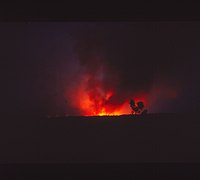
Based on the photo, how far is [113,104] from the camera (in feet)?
16.0

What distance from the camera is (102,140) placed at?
3.54 metres

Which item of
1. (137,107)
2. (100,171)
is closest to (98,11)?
(100,171)

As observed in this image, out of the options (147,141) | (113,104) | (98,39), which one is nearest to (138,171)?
(147,141)

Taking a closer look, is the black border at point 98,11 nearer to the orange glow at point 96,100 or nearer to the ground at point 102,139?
the ground at point 102,139

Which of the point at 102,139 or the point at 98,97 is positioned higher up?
the point at 98,97

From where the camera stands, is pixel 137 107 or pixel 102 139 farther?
pixel 137 107

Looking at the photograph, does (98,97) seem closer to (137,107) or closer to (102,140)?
(137,107)

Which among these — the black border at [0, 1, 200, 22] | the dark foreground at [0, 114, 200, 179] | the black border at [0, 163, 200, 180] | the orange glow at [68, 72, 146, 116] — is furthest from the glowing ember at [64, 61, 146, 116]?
the black border at [0, 1, 200, 22]

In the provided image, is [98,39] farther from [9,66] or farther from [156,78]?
[9,66]

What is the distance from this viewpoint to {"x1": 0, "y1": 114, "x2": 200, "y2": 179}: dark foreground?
11.2 ft

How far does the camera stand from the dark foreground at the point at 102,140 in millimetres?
3408

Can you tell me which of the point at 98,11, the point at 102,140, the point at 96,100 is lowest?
the point at 102,140

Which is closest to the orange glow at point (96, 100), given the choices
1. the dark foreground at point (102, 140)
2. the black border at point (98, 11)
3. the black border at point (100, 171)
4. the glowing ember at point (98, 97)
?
the glowing ember at point (98, 97)

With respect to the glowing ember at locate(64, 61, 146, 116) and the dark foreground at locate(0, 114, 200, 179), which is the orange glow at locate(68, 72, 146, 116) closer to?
the glowing ember at locate(64, 61, 146, 116)
